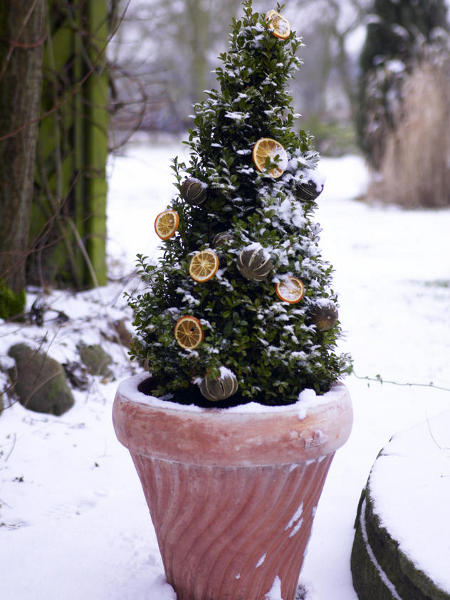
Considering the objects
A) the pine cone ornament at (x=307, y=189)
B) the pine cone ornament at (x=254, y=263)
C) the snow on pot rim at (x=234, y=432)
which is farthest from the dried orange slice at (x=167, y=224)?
the snow on pot rim at (x=234, y=432)

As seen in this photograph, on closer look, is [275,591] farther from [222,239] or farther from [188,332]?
[222,239]

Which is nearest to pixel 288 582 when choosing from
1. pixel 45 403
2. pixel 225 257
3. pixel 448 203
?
pixel 225 257

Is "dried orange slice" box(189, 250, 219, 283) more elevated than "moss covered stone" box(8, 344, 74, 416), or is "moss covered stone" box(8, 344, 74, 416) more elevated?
"dried orange slice" box(189, 250, 219, 283)

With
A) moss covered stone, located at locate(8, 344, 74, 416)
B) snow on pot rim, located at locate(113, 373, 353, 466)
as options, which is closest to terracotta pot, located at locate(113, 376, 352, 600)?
snow on pot rim, located at locate(113, 373, 353, 466)

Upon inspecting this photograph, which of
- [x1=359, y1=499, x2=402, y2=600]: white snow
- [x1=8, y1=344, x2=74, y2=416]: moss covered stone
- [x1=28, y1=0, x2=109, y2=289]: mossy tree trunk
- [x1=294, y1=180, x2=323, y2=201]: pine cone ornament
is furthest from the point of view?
[x1=28, y1=0, x2=109, y2=289]: mossy tree trunk

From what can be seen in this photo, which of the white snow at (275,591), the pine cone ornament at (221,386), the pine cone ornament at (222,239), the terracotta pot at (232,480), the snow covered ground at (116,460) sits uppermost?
the pine cone ornament at (222,239)

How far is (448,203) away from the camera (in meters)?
9.94

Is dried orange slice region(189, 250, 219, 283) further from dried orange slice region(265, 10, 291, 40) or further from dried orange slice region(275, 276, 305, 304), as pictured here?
dried orange slice region(265, 10, 291, 40)

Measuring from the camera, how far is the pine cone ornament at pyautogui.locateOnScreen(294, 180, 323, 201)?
1.68 metres

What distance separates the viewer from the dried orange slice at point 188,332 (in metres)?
1.53

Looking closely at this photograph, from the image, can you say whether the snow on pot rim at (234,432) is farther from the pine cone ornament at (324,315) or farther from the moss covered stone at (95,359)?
the moss covered stone at (95,359)

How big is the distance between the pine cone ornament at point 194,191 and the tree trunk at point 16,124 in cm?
167

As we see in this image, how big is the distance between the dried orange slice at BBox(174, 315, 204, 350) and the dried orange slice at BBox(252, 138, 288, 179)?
1.44ft

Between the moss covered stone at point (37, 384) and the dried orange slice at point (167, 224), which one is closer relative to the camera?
the dried orange slice at point (167, 224)
